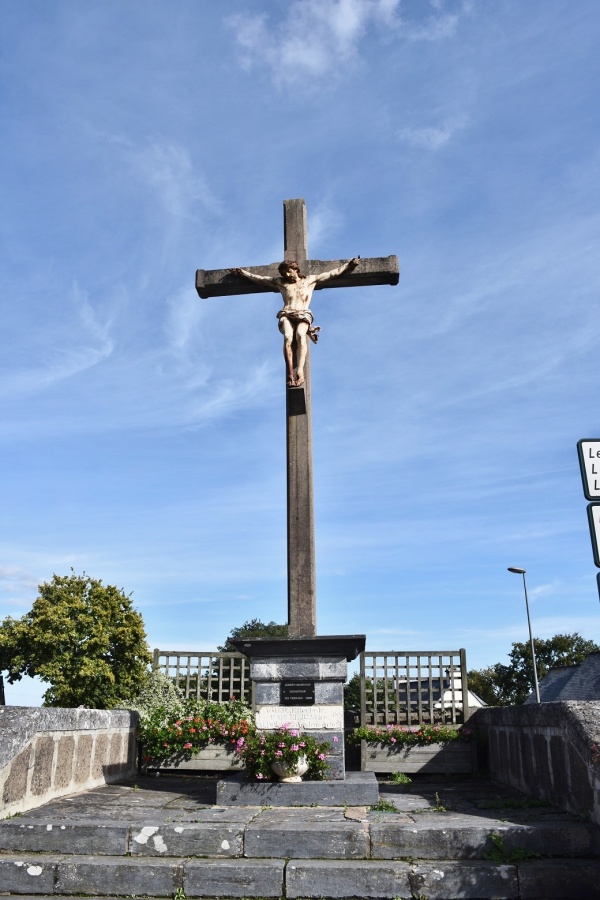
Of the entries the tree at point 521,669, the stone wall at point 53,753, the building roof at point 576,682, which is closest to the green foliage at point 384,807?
the stone wall at point 53,753

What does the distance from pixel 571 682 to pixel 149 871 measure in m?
31.3

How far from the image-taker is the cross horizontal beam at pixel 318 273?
314 inches

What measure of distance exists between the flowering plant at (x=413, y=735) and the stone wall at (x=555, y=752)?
182 cm

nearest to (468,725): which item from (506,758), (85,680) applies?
(506,758)

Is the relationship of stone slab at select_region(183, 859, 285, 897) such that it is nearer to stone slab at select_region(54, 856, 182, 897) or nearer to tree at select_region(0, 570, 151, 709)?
stone slab at select_region(54, 856, 182, 897)

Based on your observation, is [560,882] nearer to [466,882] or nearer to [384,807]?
[466,882]

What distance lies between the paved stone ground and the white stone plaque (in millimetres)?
1139

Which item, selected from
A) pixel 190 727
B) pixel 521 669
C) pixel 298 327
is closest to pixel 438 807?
pixel 298 327

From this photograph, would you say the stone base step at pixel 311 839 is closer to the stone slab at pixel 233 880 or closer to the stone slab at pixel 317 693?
the stone slab at pixel 233 880

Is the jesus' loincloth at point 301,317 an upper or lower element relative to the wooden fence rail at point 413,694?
upper

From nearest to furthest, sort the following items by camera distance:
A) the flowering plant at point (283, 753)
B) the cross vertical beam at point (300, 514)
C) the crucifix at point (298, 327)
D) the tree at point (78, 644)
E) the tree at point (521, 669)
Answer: the flowering plant at point (283, 753) → the cross vertical beam at point (300, 514) → the crucifix at point (298, 327) → the tree at point (78, 644) → the tree at point (521, 669)

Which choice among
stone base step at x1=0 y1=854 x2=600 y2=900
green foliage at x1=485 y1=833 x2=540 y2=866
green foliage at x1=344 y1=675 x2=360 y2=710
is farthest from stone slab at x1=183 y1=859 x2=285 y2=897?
green foliage at x1=344 y1=675 x2=360 y2=710

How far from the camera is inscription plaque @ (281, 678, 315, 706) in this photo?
6586mm

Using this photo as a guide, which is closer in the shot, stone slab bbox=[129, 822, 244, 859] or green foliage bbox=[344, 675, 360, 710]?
stone slab bbox=[129, 822, 244, 859]
